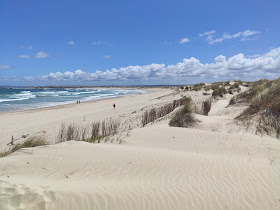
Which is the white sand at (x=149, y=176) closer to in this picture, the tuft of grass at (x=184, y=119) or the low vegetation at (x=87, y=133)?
the low vegetation at (x=87, y=133)

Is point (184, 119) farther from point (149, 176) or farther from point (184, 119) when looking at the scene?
point (149, 176)

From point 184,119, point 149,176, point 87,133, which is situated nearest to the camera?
point 149,176

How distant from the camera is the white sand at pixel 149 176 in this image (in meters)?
3.27

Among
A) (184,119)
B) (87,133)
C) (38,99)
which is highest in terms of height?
(184,119)

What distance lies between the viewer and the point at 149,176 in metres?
4.33

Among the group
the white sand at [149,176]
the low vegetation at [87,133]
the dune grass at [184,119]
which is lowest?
the low vegetation at [87,133]

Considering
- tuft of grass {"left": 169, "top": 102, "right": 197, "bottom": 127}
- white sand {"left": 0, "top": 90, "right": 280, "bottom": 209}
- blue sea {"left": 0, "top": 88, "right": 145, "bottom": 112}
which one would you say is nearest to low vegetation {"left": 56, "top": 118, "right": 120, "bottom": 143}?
→ white sand {"left": 0, "top": 90, "right": 280, "bottom": 209}

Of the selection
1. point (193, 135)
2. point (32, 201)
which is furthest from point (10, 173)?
point (193, 135)

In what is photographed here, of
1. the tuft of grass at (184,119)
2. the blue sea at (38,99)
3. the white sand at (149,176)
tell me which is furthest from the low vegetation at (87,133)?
the blue sea at (38,99)

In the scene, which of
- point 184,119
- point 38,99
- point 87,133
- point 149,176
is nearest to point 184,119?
point 184,119

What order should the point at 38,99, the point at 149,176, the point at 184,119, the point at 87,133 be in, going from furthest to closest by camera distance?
the point at 38,99 < the point at 87,133 < the point at 184,119 < the point at 149,176

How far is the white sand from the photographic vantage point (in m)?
3.27

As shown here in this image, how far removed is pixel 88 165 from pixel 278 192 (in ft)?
13.6

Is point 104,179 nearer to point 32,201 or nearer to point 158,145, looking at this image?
point 32,201
